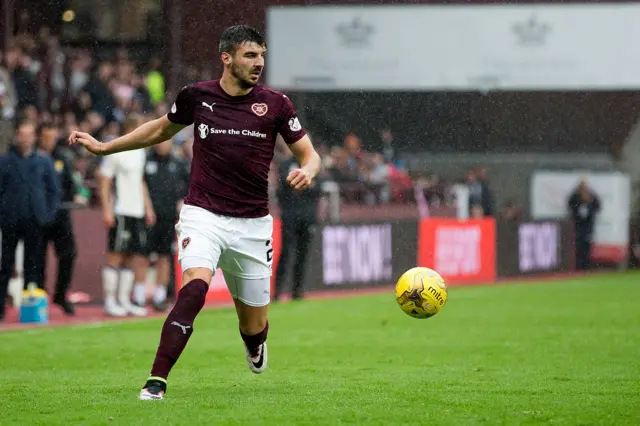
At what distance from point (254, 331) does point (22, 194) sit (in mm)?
7185

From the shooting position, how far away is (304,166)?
8.05 meters

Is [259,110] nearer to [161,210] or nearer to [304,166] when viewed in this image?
[304,166]

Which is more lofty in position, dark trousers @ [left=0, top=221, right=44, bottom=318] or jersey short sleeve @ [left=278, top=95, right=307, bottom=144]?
jersey short sleeve @ [left=278, top=95, right=307, bottom=144]

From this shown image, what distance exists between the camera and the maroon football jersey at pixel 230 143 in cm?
813

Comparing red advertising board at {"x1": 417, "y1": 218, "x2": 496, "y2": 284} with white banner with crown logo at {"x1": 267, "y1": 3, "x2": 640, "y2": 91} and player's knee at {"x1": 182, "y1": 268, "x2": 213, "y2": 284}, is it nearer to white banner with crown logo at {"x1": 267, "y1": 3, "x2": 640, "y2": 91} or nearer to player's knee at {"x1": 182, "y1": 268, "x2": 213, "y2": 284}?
white banner with crown logo at {"x1": 267, "y1": 3, "x2": 640, "y2": 91}

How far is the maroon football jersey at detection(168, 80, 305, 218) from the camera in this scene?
813 cm

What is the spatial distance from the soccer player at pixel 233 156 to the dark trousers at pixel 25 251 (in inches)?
275

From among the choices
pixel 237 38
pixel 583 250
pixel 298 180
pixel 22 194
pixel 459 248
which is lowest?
pixel 583 250

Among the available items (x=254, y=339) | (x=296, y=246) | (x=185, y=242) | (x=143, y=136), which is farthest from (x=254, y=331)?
(x=296, y=246)

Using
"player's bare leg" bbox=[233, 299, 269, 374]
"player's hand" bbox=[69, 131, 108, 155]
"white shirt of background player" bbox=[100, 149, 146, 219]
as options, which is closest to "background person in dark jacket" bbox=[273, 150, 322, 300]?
"white shirt of background player" bbox=[100, 149, 146, 219]

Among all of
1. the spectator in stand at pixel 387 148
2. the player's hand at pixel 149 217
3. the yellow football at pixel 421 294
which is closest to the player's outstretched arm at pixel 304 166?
the yellow football at pixel 421 294

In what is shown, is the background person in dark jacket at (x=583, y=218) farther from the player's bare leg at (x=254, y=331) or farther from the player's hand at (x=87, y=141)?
the player's hand at (x=87, y=141)

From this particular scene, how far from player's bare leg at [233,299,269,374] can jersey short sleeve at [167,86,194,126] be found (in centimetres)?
125

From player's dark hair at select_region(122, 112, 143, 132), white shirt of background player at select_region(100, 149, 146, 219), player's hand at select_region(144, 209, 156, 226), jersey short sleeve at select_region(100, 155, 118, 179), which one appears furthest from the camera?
player's hand at select_region(144, 209, 156, 226)
